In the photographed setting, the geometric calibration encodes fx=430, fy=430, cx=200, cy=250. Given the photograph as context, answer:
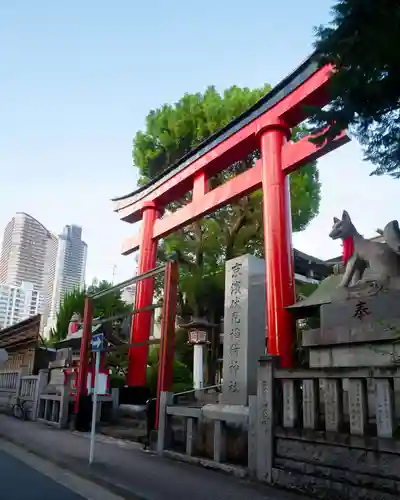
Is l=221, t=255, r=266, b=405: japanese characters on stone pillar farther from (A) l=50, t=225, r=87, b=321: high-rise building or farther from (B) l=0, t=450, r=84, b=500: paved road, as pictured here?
(A) l=50, t=225, r=87, b=321: high-rise building

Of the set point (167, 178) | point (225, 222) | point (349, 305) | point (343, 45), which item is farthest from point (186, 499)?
point (225, 222)

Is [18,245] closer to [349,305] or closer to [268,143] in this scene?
[268,143]

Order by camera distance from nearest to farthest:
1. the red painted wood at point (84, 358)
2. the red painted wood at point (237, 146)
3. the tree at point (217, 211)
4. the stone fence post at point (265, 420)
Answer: the stone fence post at point (265, 420)
the red painted wood at point (237, 146)
the red painted wood at point (84, 358)
the tree at point (217, 211)

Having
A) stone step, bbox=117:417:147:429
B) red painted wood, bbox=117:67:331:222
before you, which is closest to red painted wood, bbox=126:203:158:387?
red painted wood, bbox=117:67:331:222

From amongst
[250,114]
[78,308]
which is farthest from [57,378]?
[78,308]

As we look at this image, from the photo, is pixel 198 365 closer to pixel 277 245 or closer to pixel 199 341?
pixel 199 341

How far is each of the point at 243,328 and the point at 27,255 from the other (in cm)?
5848

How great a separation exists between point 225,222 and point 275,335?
983 cm

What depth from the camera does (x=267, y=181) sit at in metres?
10.2

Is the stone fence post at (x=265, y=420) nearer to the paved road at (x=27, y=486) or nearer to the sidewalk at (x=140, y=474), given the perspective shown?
the sidewalk at (x=140, y=474)

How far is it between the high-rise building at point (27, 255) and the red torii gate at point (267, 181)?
157 feet

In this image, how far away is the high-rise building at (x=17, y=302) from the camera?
56.5 meters

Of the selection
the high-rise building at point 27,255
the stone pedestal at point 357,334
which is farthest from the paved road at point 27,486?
the high-rise building at point 27,255

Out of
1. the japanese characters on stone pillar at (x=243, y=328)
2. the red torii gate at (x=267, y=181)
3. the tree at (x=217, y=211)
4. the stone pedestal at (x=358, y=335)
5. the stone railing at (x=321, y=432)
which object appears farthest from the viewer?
the tree at (x=217, y=211)
